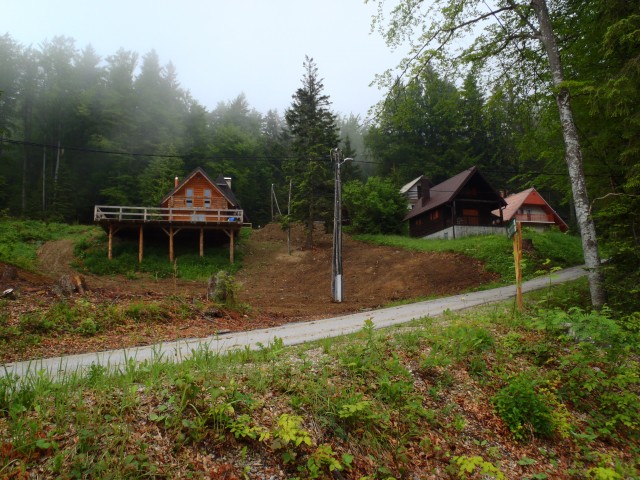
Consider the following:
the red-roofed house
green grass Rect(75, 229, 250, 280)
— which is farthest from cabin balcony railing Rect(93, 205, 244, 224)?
the red-roofed house

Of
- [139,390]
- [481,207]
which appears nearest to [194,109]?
[481,207]

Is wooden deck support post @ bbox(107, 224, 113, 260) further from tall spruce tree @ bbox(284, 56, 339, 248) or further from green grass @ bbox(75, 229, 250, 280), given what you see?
tall spruce tree @ bbox(284, 56, 339, 248)

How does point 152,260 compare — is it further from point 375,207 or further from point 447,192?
point 447,192

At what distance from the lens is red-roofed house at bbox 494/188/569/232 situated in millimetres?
41819

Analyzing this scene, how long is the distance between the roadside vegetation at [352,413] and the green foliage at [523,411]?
1cm

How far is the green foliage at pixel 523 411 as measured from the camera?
15.2ft

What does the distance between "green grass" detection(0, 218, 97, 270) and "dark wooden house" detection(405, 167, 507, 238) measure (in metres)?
28.3

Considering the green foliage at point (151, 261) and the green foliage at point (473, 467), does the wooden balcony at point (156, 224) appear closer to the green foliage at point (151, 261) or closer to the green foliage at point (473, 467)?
the green foliage at point (151, 261)

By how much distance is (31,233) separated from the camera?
3017cm

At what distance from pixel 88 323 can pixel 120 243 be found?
69.4ft

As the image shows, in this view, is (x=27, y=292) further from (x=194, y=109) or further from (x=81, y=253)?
(x=194, y=109)

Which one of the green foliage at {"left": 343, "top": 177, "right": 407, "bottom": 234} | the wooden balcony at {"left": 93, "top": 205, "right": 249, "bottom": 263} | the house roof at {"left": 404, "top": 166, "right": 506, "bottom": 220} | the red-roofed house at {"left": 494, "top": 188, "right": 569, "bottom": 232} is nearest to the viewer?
the wooden balcony at {"left": 93, "top": 205, "right": 249, "bottom": 263}

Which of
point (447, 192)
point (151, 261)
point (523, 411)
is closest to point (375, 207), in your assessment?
point (447, 192)

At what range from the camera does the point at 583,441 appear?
15.5ft
